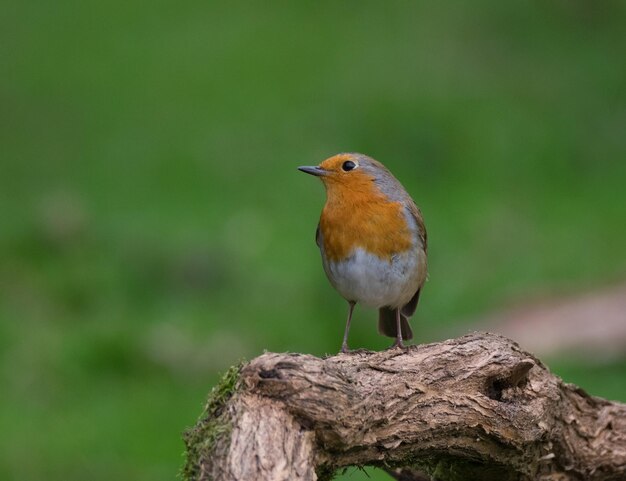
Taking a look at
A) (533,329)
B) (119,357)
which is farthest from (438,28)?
(119,357)

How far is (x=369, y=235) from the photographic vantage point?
279 inches

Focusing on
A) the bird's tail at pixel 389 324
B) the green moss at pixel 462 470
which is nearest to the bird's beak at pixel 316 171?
the bird's tail at pixel 389 324

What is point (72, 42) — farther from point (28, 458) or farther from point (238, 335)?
point (28, 458)

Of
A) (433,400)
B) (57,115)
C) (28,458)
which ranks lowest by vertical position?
(433,400)

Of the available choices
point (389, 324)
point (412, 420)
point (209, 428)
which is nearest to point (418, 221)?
point (389, 324)

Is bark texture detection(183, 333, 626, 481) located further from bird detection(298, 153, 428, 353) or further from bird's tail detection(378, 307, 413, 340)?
bird's tail detection(378, 307, 413, 340)

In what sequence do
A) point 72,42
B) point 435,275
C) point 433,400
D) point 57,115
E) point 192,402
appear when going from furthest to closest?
point 72,42
point 57,115
point 435,275
point 192,402
point 433,400

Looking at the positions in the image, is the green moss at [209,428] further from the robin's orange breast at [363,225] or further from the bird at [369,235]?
the robin's orange breast at [363,225]

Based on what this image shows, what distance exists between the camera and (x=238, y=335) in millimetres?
11180

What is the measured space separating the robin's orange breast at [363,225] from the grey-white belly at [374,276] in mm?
35

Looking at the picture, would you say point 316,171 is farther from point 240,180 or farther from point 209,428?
point 240,180

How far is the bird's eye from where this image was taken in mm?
7294

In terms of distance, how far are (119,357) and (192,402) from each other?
90 centimetres

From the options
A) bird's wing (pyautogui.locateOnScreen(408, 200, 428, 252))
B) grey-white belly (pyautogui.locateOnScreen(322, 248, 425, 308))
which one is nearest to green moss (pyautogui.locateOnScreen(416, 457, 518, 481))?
grey-white belly (pyautogui.locateOnScreen(322, 248, 425, 308))
